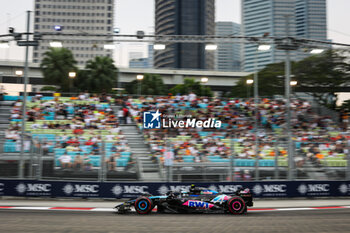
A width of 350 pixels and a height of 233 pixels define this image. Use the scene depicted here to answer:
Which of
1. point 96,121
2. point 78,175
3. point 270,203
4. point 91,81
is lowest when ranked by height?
point 270,203

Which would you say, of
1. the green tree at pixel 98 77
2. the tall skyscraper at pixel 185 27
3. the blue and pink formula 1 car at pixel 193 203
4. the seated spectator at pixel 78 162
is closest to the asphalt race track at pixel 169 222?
the blue and pink formula 1 car at pixel 193 203

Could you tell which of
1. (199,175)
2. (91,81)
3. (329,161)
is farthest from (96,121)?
(91,81)

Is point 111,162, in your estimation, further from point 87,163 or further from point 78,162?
point 78,162

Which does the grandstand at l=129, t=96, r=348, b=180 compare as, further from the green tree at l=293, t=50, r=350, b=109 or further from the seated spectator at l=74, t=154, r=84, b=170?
the green tree at l=293, t=50, r=350, b=109

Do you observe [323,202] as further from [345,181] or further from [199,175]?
[199,175]

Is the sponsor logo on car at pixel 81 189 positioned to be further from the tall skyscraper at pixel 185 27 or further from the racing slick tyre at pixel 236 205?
the tall skyscraper at pixel 185 27

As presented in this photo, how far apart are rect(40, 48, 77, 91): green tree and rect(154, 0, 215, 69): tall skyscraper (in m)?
92.8

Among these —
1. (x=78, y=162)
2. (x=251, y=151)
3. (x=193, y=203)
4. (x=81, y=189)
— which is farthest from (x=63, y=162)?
(x=251, y=151)

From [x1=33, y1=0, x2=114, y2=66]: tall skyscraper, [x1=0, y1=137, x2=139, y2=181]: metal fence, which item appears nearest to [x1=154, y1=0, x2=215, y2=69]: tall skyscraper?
[x1=33, y1=0, x2=114, y2=66]: tall skyscraper

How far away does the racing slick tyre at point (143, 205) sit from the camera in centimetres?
1095

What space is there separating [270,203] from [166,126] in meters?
9.15

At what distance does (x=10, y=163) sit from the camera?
A: 1417 cm

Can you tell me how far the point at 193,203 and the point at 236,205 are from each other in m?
1.40

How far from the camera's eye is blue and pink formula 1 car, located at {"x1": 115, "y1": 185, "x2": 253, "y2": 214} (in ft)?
35.8
